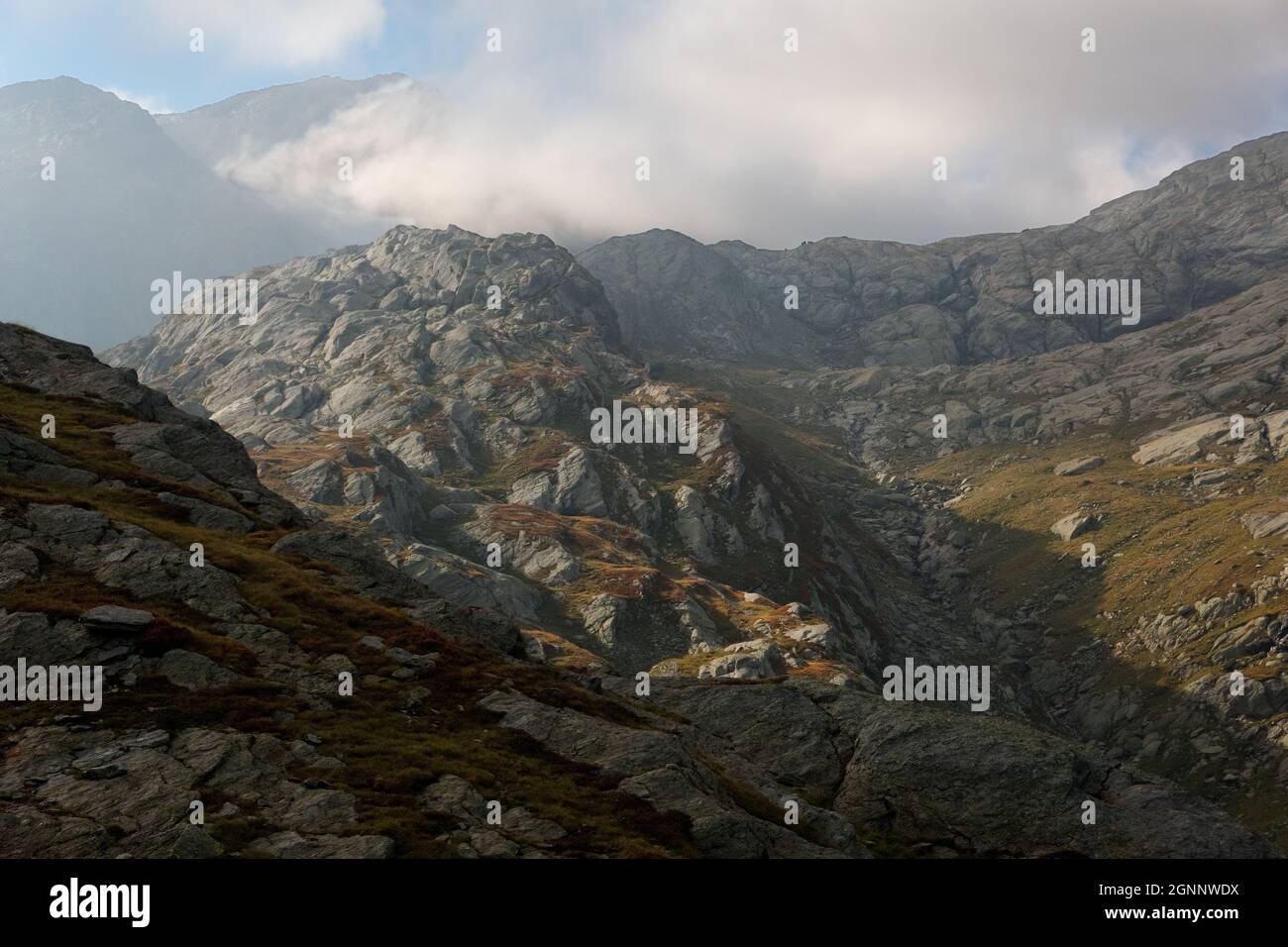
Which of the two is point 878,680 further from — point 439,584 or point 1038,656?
point 439,584

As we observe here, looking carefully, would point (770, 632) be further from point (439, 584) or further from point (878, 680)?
point (439, 584)

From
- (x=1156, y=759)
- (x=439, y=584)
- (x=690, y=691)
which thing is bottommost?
(x=1156, y=759)

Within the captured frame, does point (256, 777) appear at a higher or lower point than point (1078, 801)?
higher

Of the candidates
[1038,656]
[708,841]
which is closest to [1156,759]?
[1038,656]

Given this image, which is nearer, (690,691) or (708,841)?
(708,841)

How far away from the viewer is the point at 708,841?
103 ft

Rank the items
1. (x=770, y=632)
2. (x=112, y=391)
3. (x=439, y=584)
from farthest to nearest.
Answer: (x=770, y=632)
(x=439, y=584)
(x=112, y=391)

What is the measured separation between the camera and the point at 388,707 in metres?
38.8

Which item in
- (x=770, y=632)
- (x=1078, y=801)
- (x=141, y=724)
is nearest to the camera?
(x=141, y=724)
